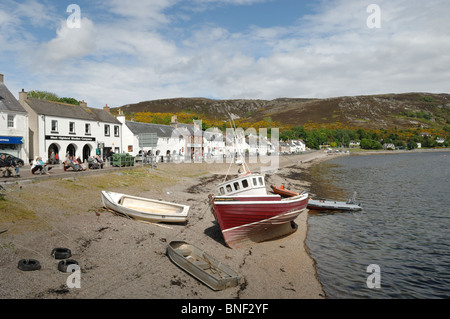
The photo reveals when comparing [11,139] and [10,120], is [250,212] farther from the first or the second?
[10,120]

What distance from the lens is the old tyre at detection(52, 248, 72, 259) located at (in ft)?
37.4

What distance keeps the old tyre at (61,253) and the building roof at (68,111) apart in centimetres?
3117

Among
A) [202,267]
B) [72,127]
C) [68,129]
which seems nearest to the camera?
[202,267]

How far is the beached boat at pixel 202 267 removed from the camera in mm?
11047

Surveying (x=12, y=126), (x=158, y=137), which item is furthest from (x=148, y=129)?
(x=12, y=126)

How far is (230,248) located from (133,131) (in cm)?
3898

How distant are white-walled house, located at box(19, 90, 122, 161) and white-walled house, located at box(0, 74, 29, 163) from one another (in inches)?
60.7

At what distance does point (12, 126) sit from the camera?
110ft

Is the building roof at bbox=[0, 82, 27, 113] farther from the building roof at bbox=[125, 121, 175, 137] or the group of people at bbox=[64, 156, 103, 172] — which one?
the building roof at bbox=[125, 121, 175, 137]

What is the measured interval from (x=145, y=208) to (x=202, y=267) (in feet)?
28.4

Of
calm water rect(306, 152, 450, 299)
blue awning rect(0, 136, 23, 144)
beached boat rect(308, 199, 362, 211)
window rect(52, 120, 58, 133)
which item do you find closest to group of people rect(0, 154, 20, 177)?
blue awning rect(0, 136, 23, 144)

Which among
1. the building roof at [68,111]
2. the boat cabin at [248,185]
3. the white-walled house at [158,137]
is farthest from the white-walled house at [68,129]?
the boat cabin at [248,185]

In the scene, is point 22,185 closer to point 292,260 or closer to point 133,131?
point 292,260
